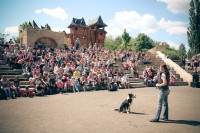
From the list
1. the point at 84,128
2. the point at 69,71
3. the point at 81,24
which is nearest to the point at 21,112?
the point at 84,128

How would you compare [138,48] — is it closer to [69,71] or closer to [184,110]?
[69,71]

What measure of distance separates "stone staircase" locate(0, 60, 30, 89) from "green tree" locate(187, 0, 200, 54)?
32.0m

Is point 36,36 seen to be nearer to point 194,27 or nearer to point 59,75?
point 59,75

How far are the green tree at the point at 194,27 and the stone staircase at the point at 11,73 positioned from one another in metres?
32.0

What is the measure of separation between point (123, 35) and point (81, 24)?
23814 millimetres

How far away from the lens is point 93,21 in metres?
57.4

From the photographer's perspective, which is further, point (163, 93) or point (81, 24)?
point (81, 24)

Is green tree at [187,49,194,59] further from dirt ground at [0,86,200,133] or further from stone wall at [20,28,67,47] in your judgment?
dirt ground at [0,86,200,133]

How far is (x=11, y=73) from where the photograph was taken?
16703 millimetres

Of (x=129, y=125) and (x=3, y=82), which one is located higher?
(x=3, y=82)

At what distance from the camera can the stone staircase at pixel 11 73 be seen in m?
15.6

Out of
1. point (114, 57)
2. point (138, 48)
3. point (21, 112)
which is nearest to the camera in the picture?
point (21, 112)

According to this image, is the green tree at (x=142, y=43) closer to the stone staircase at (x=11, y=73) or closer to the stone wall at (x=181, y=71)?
the stone wall at (x=181, y=71)

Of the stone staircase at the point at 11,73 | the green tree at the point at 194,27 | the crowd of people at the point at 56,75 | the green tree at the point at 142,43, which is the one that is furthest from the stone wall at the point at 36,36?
the green tree at the point at 142,43
